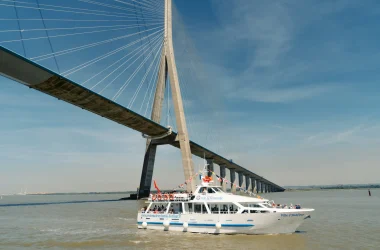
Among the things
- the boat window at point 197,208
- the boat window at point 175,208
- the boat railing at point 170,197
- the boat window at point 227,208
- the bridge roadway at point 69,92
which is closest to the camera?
the boat window at point 227,208

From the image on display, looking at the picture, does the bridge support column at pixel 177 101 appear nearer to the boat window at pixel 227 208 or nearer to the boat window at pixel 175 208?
the boat window at pixel 175 208

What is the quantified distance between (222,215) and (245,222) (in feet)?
4.45

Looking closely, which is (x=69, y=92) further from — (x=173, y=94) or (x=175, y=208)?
(x=175, y=208)

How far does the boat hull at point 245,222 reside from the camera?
57.9ft

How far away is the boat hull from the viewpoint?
57.9 ft

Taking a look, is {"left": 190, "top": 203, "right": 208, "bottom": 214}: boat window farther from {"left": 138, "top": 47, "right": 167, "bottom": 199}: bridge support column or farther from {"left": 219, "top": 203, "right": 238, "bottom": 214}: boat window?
{"left": 138, "top": 47, "right": 167, "bottom": 199}: bridge support column

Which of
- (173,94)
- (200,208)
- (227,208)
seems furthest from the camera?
(173,94)

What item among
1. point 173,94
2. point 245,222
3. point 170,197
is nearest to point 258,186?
point 173,94

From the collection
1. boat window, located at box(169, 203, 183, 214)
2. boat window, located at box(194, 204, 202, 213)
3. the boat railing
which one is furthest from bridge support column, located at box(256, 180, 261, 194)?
boat window, located at box(194, 204, 202, 213)

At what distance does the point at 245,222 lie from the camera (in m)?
17.8

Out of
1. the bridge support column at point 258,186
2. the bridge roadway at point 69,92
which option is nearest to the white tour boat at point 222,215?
the bridge roadway at point 69,92

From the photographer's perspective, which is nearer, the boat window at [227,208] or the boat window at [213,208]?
the boat window at [227,208]

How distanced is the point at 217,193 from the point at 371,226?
11.3m

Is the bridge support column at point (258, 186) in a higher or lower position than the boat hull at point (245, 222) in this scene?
higher
